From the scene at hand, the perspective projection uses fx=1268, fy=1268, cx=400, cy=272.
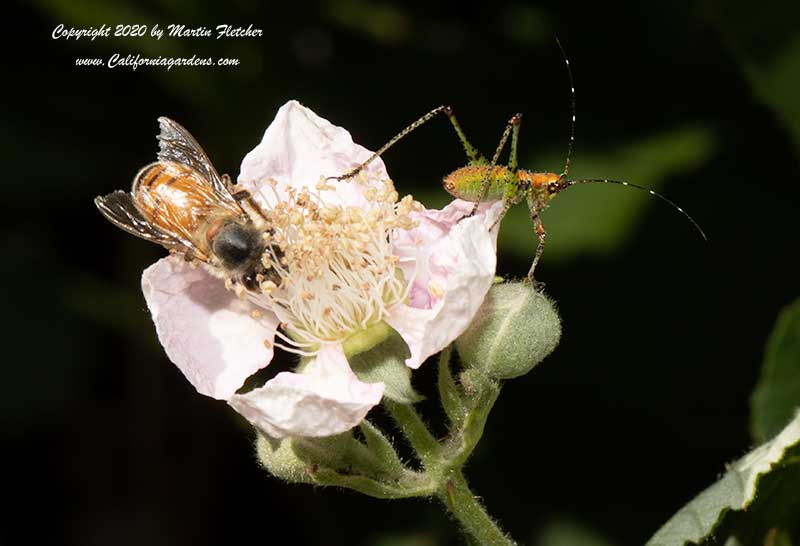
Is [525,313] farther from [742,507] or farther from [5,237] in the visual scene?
[5,237]

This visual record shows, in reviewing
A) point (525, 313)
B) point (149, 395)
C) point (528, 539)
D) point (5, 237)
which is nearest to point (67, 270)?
point (5, 237)

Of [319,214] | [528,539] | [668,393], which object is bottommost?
[528,539]

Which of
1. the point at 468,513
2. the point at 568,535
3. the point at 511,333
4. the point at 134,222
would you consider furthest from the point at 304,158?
the point at 568,535

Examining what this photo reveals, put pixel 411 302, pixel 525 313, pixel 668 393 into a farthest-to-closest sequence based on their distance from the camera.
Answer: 1. pixel 668 393
2. pixel 411 302
3. pixel 525 313

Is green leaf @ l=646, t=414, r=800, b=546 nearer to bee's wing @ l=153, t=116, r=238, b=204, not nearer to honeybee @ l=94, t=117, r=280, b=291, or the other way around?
honeybee @ l=94, t=117, r=280, b=291

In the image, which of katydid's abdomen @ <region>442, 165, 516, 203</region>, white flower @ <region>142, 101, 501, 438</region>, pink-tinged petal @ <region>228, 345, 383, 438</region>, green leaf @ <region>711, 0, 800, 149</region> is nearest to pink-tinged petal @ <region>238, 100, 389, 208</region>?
white flower @ <region>142, 101, 501, 438</region>
